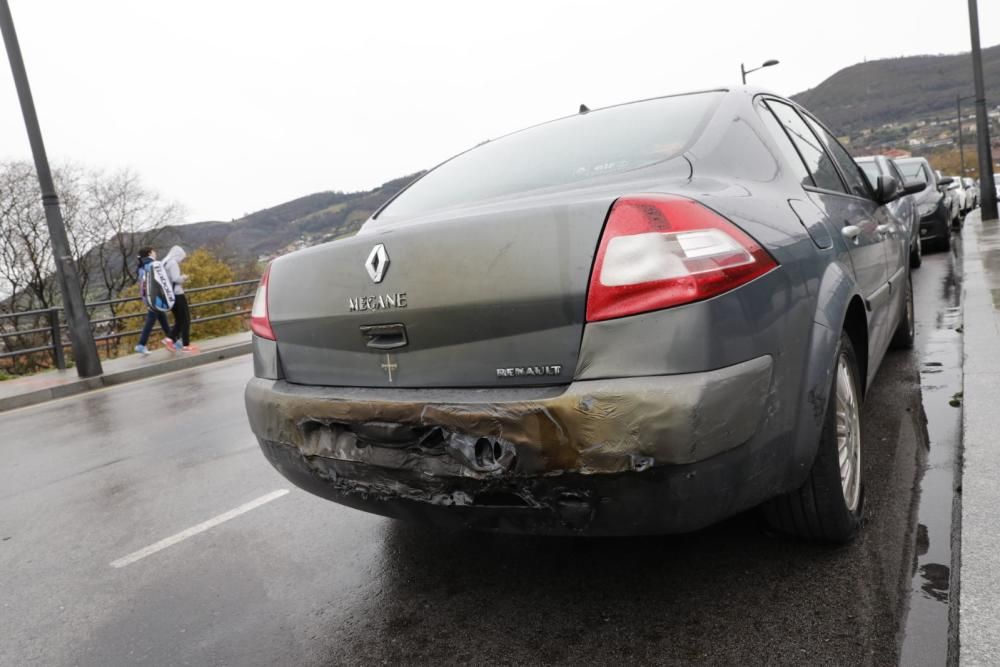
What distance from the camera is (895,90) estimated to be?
13125 cm

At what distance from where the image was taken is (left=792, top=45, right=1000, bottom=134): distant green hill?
116 m

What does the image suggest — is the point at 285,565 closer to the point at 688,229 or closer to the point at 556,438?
the point at 556,438

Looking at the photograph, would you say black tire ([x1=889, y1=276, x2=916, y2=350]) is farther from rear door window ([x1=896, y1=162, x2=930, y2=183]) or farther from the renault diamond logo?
rear door window ([x1=896, y1=162, x2=930, y2=183])

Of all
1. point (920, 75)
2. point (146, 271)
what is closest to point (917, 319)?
point (146, 271)

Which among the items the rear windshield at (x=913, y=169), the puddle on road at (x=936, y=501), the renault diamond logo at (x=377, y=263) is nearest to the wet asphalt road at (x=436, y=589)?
the puddle on road at (x=936, y=501)

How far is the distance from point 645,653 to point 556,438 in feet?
2.30

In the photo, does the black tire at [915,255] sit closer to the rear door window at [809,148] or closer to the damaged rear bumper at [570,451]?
the rear door window at [809,148]

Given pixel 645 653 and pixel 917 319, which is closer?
pixel 645 653

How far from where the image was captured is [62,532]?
380 cm

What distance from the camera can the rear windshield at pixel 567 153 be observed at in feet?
8.64

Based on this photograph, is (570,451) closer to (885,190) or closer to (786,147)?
(786,147)

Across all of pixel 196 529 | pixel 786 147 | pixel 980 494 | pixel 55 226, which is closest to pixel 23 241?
pixel 55 226

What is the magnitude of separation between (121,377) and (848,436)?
33.6 feet

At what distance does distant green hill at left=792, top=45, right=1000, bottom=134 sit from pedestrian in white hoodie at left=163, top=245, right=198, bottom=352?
358 feet
